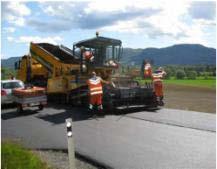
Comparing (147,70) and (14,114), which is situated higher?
(147,70)

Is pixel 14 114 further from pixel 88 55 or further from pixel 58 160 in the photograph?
pixel 58 160

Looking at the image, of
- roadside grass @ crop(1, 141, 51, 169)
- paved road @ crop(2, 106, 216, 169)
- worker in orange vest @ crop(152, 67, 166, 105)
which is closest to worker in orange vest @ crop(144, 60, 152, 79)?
worker in orange vest @ crop(152, 67, 166, 105)

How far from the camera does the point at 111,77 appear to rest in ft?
61.4

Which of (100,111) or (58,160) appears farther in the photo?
(100,111)

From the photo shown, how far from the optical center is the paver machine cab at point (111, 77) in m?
15.5

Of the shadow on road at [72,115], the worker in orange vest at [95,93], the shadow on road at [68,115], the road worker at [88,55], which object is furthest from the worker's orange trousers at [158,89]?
the road worker at [88,55]

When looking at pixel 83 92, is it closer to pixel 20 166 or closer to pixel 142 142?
pixel 142 142

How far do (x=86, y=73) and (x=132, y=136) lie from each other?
8.12 m

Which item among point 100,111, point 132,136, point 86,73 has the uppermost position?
point 86,73

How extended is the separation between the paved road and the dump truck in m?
1.16

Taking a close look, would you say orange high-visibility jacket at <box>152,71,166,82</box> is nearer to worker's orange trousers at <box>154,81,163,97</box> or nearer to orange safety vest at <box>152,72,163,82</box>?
orange safety vest at <box>152,72,163,82</box>

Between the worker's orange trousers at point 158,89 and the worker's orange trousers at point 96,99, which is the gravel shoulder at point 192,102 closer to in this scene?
the worker's orange trousers at point 158,89

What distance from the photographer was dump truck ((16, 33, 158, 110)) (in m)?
15.7

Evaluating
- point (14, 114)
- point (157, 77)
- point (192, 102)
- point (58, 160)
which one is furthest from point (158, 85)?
point (58, 160)
